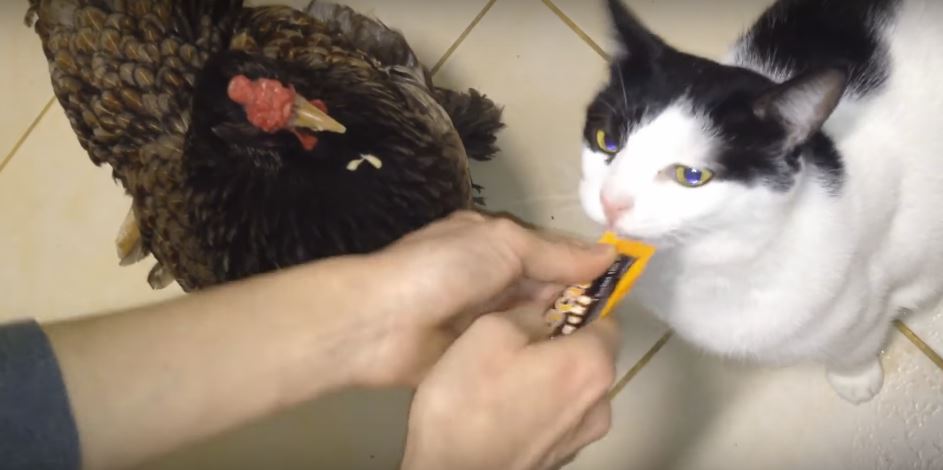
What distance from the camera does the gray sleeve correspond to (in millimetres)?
557

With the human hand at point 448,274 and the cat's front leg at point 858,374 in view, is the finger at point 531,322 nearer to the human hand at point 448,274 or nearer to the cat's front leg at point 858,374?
the human hand at point 448,274

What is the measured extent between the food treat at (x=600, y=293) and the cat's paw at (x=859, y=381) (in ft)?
1.48

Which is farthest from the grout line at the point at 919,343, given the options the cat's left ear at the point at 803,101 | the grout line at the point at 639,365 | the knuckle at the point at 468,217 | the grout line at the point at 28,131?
the grout line at the point at 28,131

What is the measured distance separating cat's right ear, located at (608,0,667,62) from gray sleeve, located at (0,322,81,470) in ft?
1.61

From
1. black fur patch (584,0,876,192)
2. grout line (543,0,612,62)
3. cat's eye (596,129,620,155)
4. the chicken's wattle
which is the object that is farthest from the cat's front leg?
the chicken's wattle

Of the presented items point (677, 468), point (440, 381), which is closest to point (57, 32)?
point (440, 381)

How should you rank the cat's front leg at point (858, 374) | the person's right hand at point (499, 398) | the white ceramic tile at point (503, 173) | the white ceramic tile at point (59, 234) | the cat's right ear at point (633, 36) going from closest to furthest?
the person's right hand at point (499, 398), the cat's right ear at point (633, 36), the cat's front leg at point (858, 374), the white ceramic tile at point (503, 173), the white ceramic tile at point (59, 234)

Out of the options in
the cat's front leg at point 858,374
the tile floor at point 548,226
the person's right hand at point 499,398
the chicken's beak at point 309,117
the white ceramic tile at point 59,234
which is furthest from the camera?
the white ceramic tile at point 59,234

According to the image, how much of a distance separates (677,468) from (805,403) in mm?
178

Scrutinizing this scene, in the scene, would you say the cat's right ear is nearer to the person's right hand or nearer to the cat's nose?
the cat's nose

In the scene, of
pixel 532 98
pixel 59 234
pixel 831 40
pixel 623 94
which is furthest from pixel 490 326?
pixel 59 234

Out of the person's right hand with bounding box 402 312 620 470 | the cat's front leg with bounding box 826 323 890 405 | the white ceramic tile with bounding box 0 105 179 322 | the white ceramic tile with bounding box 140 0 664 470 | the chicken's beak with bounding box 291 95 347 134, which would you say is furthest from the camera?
the white ceramic tile with bounding box 0 105 179 322

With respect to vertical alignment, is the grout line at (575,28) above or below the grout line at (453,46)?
above

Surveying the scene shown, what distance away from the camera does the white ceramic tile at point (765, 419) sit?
3.30ft
